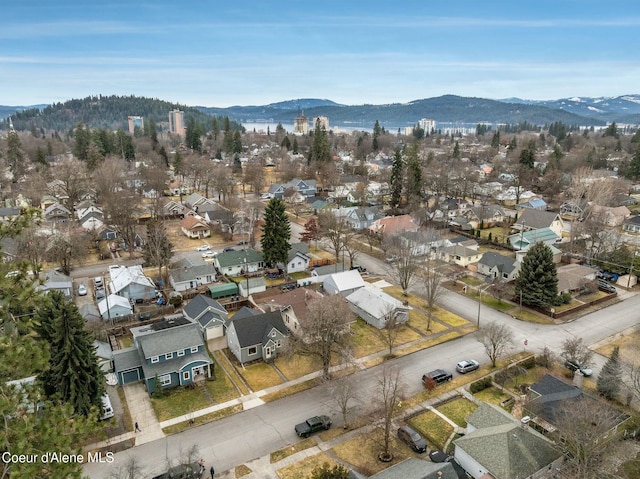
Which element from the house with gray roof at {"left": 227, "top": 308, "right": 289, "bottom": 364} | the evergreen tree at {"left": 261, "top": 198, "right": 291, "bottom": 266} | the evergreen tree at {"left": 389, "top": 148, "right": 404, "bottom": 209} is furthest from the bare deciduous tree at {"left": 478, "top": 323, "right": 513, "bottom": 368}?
the evergreen tree at {"left": 389, "top": 148, "right": 404, "bottom": 209}

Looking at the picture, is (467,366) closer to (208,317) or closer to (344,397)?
(344,397)

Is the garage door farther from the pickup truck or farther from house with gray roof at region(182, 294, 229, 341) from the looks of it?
the pickup truck

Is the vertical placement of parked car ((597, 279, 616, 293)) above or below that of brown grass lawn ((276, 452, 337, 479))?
above

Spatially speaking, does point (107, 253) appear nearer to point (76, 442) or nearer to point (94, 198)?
point (94, 198)

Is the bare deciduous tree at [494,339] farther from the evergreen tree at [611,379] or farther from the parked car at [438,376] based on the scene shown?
the evergreen tree at [611,379]

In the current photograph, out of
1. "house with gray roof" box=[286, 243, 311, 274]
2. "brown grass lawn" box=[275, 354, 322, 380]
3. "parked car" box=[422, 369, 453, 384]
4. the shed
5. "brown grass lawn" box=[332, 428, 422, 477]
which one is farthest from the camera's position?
"house with gray roof" box=[286, 243, 311, 274]

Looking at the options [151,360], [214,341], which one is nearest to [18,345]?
[151,360]
